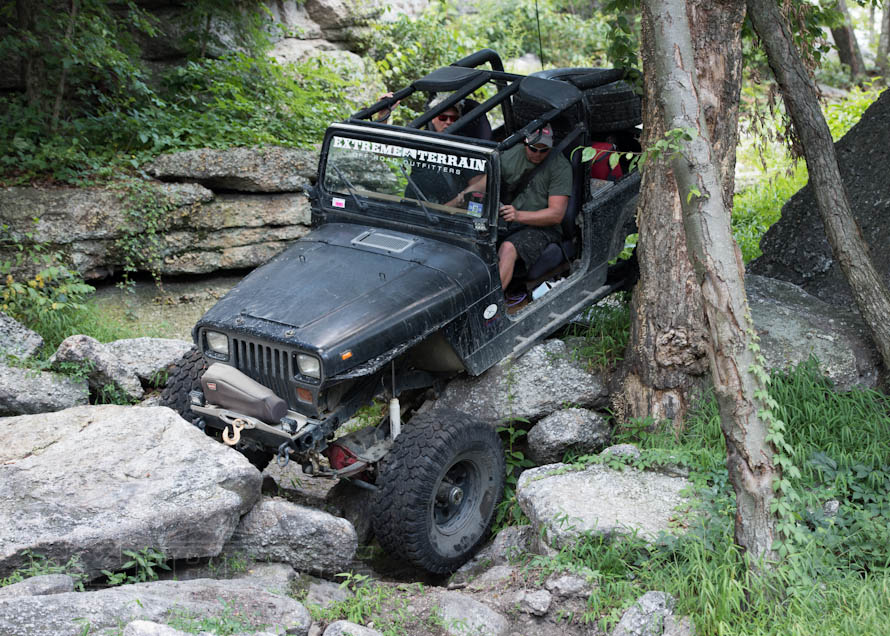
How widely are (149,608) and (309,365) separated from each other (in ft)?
4.85

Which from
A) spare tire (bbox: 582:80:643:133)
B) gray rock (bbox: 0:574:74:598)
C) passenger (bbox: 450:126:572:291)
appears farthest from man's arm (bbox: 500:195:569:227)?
gray rock (bbox: 0:574:74:598)

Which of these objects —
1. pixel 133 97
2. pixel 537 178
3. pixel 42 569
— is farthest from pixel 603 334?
pixel 133 97

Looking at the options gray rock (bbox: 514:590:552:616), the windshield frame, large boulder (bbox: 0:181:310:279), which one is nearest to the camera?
gray rock (bbox: 514:590:552:616)

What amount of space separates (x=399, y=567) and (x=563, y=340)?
1951 mm

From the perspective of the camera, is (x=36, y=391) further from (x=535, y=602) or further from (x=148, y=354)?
(x=535, y=602)

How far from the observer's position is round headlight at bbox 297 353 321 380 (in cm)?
461

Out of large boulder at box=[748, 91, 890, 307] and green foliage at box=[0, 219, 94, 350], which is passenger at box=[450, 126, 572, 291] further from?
green foliage at box=[0, 219, 94, 350]

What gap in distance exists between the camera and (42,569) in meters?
3.87

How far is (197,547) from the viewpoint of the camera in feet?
14.1

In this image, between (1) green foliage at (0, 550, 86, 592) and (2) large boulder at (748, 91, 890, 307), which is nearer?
Result: (1) green foliage at (0, 550, 86, 592)

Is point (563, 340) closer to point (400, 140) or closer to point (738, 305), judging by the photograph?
point (400, 140)

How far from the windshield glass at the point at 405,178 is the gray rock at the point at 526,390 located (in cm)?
106

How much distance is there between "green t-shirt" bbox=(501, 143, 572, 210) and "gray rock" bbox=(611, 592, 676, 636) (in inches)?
113

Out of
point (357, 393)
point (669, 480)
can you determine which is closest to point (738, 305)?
point (669, 480)
